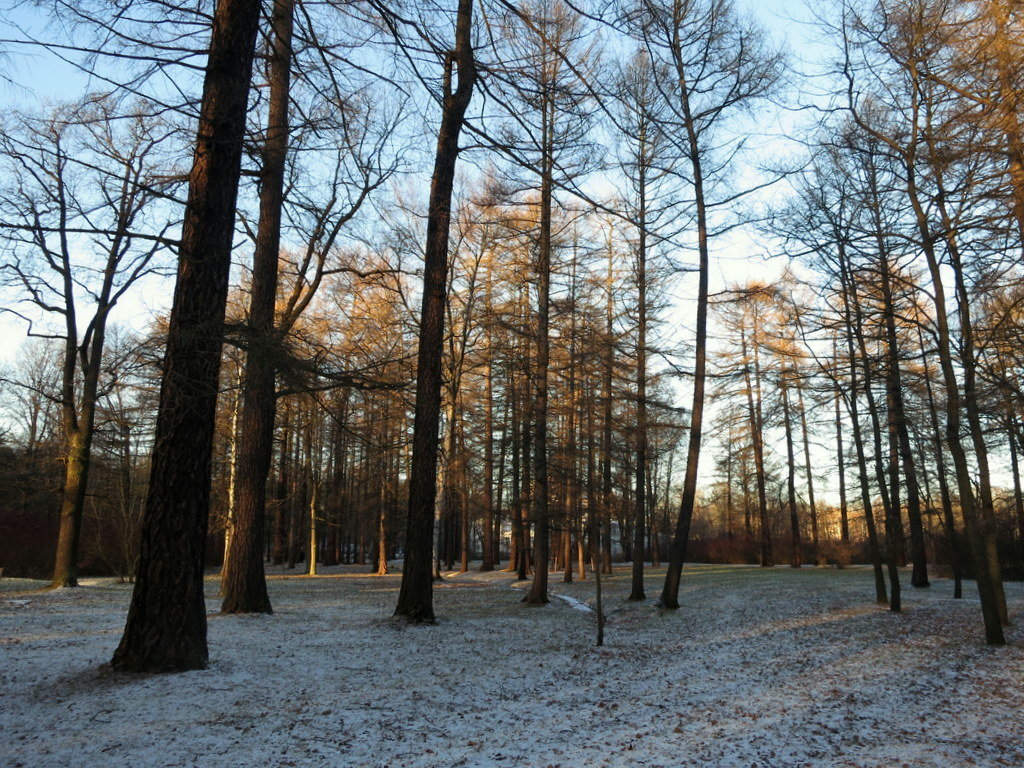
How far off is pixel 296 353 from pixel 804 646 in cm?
786

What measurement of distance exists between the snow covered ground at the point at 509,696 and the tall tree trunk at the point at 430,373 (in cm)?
80

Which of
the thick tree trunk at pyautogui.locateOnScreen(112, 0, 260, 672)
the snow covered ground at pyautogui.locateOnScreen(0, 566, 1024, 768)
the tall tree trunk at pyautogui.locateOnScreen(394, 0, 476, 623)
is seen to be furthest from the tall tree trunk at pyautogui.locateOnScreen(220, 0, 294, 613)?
the thick tree trunk at pyautogui.locateOnScreen(112, 0, 260, 672)

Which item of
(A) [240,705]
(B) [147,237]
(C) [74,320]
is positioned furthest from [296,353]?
(C) [74,320]

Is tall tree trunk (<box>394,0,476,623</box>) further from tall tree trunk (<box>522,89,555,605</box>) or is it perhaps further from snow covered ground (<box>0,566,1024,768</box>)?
tall tree trunk (<box>522,89,555,605</box>)

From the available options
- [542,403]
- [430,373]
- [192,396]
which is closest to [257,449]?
[430,373]

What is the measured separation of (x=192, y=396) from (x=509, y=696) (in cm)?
398

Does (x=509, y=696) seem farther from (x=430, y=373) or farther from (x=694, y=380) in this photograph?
(x=694, y=380)

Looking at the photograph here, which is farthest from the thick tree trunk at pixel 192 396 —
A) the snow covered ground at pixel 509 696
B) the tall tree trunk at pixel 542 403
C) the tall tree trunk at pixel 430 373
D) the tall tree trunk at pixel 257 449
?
the tall tree trunk at pixel 542 403

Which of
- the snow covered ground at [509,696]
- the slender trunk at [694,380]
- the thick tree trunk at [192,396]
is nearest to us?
the snow covered ground at [509,696]

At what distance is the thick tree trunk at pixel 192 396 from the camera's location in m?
5.67

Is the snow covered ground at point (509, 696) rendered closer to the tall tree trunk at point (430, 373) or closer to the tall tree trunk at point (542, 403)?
the tall tree trunk at point (430, 373)

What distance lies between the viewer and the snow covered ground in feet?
14.0

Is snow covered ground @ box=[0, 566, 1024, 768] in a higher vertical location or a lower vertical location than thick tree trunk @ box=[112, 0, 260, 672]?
lower

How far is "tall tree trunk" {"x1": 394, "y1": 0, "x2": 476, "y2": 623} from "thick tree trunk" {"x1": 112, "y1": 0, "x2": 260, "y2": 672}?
382cm
